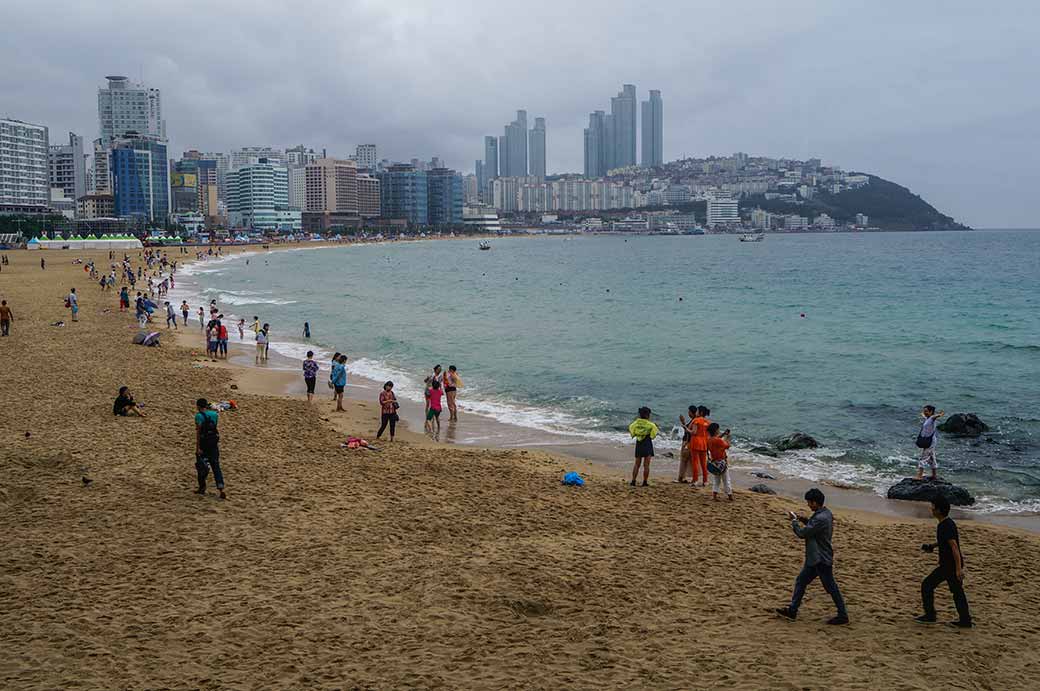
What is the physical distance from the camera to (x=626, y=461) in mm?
16109

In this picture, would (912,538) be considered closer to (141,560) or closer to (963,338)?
(141,560)

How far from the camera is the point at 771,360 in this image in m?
30.0

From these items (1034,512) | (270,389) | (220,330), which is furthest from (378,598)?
(220,330)

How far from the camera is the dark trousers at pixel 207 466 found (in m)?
11.6

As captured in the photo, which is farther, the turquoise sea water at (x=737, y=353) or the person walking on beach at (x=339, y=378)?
the person walking on beach at (x=339, y=378)

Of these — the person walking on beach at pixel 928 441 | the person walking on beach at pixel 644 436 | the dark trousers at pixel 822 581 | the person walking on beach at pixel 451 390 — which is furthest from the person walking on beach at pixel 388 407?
the person walking on beach at pixel 928 441

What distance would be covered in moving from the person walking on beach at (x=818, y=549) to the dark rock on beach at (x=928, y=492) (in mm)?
6354

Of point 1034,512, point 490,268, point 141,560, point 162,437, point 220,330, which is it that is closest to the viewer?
point 141,560

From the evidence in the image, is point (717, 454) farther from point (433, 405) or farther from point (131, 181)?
point (131, 181)

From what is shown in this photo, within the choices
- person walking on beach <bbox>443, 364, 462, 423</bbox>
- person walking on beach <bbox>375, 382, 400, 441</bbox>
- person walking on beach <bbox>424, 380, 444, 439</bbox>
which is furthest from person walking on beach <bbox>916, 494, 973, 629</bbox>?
person walking on beach <bbox>443, 364, 462, 423</bbox>

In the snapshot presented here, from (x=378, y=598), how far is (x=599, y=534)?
3.46 metres

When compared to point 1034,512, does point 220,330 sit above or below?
above

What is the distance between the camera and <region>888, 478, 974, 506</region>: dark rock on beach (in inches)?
538

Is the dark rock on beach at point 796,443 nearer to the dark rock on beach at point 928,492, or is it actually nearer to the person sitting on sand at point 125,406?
the dark rock on beach at point 928,492
